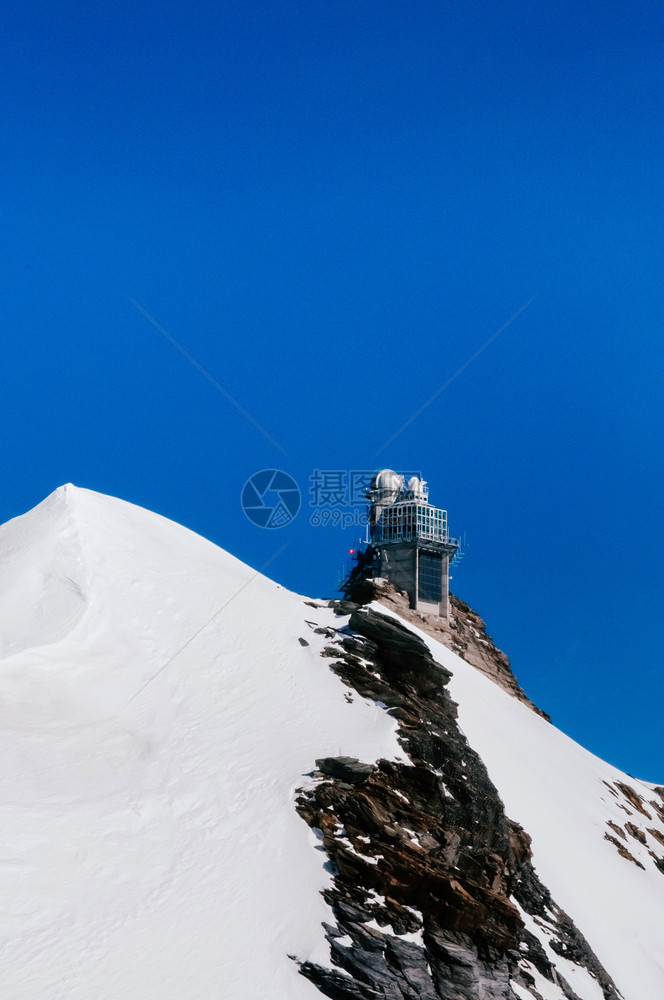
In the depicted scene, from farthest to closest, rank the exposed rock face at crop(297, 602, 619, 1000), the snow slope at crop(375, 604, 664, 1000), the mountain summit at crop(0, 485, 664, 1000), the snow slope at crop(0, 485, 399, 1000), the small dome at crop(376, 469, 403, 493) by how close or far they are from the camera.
Answer: 1. the small dome at crop(376, 469, 403, 493)
2. the snow slope at crop(375, 604, 664, 1000)
3. the exposed rock face at crop(297, 602, 619, 1000)
4. the mountain summit at crop(0, 485, 664, 1000)
5. the snow slope at crop(0, 485, 399, 1000)

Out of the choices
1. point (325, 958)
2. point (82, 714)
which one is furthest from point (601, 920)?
point (82, 714)

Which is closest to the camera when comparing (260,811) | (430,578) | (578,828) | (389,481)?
(260,811)

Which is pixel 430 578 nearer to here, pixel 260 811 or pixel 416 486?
pixel 416 486

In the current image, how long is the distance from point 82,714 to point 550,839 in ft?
66.6

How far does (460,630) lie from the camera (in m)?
67.4

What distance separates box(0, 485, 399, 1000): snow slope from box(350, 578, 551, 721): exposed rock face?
15159mm

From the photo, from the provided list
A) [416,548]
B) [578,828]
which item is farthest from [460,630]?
A: [578,828]

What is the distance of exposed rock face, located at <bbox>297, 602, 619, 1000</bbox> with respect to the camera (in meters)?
25.4

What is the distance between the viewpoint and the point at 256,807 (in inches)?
1158

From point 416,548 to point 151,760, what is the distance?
125 feet

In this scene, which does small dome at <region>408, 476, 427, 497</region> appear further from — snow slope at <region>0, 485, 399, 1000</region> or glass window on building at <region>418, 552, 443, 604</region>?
snow slope at <region>0, 485, 399, 1000</region>

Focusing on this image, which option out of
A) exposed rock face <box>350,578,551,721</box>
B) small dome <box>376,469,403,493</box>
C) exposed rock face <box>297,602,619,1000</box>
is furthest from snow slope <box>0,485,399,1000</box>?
small dome <box>376,469,403,493</box>

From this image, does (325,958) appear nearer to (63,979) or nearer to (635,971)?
(63,979)

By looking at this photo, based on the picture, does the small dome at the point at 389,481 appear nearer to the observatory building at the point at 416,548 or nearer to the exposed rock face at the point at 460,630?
the observatory building at the point at 416,548
